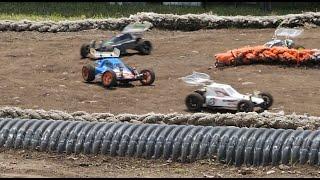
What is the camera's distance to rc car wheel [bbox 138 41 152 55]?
13720mm

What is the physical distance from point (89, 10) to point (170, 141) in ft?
43.0

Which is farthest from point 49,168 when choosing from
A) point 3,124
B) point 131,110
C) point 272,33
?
point 272,33

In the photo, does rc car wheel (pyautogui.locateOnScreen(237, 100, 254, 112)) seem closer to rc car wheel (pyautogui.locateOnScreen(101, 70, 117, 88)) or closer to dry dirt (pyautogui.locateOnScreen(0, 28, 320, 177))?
dry dirt (pyautogui.locateOnScreen(0, 28, 320, 177))

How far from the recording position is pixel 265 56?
12328 mm

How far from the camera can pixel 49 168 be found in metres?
7.33

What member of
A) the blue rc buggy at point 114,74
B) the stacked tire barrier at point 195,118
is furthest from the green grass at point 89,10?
the stacked tire barrier at point 195,118

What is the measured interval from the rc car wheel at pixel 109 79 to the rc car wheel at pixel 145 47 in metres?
2.43

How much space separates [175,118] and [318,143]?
208 centimetres

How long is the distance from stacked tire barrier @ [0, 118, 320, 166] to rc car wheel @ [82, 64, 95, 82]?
311 cm

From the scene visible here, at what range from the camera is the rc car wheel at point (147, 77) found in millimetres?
11383

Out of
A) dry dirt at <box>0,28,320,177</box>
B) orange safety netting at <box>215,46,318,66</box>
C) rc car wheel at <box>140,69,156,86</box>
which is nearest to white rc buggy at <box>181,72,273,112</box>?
dry dirt at <box>0,28,320,177</box>

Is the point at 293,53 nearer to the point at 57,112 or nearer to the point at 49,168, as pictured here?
the point at 57,112

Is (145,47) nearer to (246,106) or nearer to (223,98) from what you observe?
(223,98)

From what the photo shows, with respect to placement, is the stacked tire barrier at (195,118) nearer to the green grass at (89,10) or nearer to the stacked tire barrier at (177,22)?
the stacked tire barrier at (177,22)
